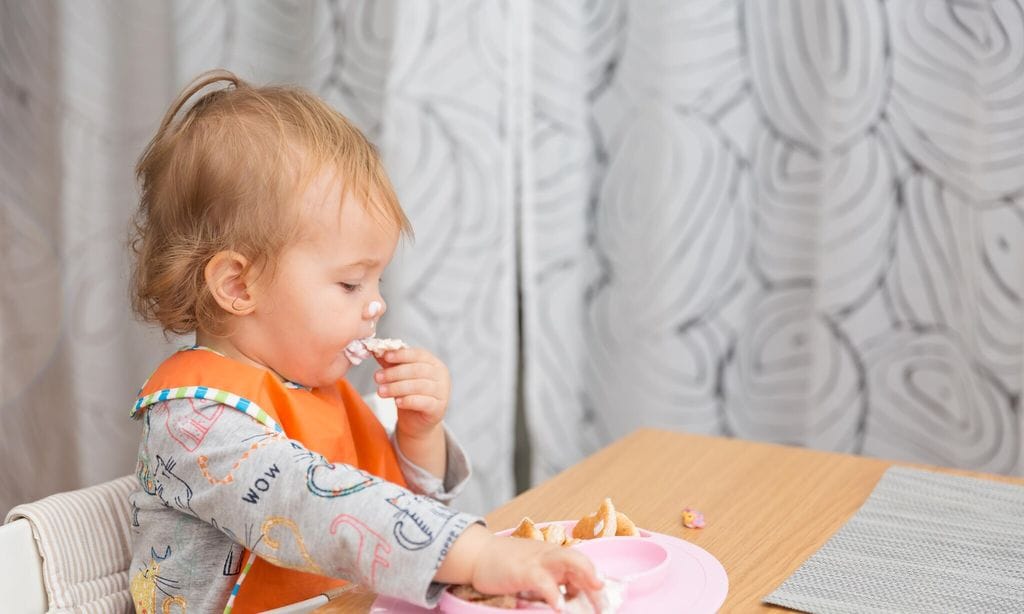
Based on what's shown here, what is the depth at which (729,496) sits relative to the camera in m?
0.98

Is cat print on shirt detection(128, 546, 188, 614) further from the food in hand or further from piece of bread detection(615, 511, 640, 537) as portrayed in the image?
piece of bread detection(615, 511, 640, 537)

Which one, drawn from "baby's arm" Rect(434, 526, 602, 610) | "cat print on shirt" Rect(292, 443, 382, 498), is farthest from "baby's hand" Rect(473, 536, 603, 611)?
"cat print on shirt" Rect(292, 443, 382, 498)

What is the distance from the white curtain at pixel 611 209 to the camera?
1.64 m

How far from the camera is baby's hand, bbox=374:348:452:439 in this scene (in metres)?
1.03

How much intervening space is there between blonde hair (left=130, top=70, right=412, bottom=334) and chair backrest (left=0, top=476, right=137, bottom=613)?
0.59ft

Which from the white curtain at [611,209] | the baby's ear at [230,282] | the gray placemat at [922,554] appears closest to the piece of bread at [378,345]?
the baby's ear at [230,282]

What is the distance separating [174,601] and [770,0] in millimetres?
1360

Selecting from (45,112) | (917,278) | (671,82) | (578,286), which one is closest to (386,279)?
(578,286)

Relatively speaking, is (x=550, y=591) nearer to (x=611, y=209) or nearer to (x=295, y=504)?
(x=295, y=504)

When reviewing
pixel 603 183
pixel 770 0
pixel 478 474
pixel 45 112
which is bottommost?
pixel 478 474

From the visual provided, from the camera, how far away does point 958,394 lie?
1.67 meters

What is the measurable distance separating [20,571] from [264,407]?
0.74ft

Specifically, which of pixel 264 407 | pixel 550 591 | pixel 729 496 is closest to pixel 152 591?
pixel 264 407

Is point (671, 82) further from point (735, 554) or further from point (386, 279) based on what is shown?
point (735, 554)
